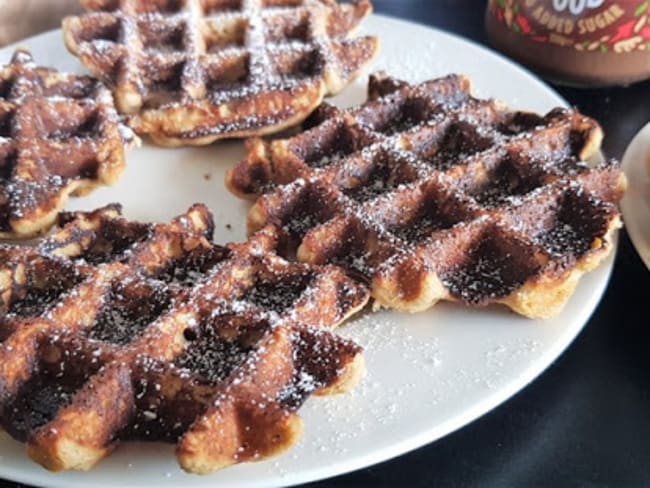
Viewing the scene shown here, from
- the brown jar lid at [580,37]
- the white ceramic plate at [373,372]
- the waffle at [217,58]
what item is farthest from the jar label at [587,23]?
the white ceramic plate at [373,372]

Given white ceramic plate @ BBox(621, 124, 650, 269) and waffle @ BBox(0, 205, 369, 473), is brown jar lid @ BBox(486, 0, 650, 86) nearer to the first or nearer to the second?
white ceramic plate @ BBox(621, 124, 650, 269)

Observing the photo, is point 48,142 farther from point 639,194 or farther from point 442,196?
point 639,194

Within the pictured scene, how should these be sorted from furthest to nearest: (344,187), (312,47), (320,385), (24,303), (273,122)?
1. (312,47)
2. (273,122)
3. (344,187)
4. (24,303)
5. (320,385)

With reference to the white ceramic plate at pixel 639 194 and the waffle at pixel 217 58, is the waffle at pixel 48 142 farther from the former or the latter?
the white ceramic plate at pixel 639 194

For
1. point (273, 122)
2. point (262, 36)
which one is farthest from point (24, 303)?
point (262, 36)

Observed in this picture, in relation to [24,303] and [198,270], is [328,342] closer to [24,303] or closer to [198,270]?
[198,270]

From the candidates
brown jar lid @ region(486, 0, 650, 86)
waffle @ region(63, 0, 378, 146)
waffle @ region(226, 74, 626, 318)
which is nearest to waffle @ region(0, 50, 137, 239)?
waffle @ region(63, 0, 378, 146)
